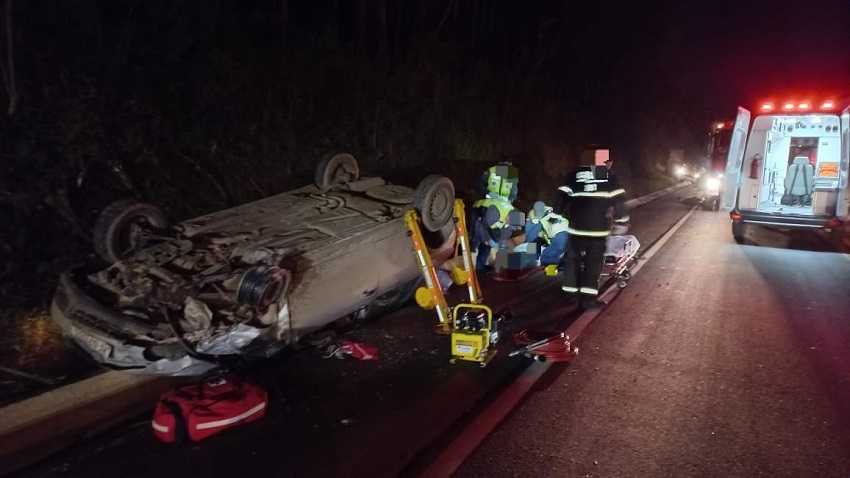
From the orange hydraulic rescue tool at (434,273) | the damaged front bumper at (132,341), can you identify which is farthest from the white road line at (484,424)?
the damaged front bumper at (132,341)

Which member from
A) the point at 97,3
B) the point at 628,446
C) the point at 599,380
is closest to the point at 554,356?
the point at 599,380

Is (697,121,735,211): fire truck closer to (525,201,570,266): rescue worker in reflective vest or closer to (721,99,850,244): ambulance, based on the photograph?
(721,99,850,244): ambulance

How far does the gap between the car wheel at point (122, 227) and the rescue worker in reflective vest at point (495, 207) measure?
3.66 m

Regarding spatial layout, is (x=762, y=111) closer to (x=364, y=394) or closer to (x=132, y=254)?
(x=364, y=394)

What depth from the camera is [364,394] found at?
4.30 meters

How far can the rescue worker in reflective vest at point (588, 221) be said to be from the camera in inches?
253

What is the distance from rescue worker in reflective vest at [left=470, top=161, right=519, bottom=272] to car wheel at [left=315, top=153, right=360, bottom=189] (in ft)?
5.21

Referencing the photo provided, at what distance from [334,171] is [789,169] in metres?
9.48

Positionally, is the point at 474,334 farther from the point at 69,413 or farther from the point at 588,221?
the point at 69,413

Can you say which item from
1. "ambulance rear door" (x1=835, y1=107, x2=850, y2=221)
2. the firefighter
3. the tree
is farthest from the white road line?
"ambulance rear door" (x1=835, y1=107, x2=850, y2=221)

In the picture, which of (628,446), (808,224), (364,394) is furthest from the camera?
(808,224)

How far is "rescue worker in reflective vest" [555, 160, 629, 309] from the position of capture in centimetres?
642

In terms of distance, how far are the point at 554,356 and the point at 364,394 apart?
1.65 metres

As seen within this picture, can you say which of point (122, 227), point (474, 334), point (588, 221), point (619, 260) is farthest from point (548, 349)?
point (122, 227)
